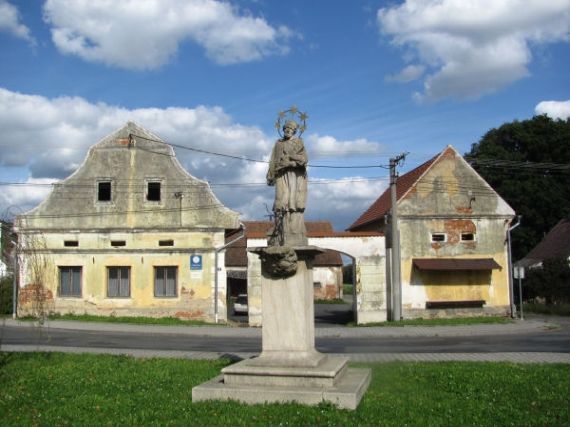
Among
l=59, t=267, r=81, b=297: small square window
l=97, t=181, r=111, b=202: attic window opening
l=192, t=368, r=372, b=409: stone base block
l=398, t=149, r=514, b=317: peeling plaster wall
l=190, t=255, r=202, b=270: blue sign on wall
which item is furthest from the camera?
l=97, t=181, r=111, b=202: attic window opening

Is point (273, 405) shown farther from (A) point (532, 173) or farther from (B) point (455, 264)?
(A) point (532, 173)

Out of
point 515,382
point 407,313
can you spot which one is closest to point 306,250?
point 515,382

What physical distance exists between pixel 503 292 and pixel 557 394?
61.2 feet

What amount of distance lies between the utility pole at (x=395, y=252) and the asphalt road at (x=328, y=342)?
455 cm

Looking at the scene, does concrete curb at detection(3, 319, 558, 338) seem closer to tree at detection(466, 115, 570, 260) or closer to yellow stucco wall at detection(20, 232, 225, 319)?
yellow stucco wall at detection(20, 232, 225, 319)

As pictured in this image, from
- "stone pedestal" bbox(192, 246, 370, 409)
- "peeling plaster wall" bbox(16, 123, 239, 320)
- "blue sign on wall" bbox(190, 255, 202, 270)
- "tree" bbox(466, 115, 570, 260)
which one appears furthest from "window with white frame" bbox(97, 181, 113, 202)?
"tree" bbox(466, 115, 570, 260)

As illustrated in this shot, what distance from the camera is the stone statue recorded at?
29.1 feet

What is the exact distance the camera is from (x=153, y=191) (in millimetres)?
26750

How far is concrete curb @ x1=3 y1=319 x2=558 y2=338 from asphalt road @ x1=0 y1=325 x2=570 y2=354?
29.1 inches

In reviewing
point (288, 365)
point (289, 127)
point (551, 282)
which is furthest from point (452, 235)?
point (288, 365)

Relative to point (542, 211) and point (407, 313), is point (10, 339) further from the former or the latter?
point (542, 211)

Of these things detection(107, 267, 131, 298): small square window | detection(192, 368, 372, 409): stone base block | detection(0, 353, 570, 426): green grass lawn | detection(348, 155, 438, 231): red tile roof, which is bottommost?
detection(0, 353, 570, 426): green grass lawn

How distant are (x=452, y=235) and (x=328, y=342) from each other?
1051cm

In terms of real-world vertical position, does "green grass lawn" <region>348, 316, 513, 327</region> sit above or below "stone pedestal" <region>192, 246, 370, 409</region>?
below
